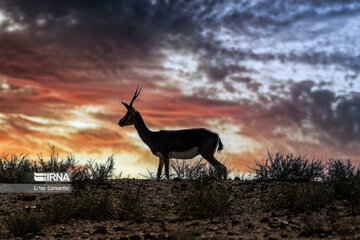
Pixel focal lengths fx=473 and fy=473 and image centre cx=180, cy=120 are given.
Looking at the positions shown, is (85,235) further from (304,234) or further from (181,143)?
(181,143)

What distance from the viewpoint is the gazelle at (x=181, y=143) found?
15391 mm

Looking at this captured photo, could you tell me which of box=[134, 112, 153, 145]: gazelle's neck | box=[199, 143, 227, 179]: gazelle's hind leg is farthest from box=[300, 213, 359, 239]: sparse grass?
box=[134, 112, 153, 145]: gazelle's neck

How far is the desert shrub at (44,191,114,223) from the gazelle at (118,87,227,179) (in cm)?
528

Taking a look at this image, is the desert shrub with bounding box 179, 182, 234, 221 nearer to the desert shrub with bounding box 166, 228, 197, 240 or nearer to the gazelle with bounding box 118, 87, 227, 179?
the desert shrub with bounding box 166, 228, 197, 240

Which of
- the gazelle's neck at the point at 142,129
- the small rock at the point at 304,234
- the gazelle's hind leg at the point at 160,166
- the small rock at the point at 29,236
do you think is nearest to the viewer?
the small rock at the point at 304,234

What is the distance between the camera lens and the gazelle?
15391mm

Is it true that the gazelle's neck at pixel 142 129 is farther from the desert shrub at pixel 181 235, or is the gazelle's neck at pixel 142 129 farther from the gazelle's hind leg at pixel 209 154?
the desert shrub at pixel 181 235

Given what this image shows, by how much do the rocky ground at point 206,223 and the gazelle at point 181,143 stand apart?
407 centimetres

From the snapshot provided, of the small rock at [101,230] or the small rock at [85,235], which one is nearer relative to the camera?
the small rock at [85,235]

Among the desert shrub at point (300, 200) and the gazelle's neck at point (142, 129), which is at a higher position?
the gazelle's neck at point (142, 129)

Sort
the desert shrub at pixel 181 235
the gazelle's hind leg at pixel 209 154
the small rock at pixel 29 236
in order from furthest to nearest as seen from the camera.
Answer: the gazelle's hind leg at pixel 209 154
the small rock at pixel 29 236
the desert shrub at pixel 181 235

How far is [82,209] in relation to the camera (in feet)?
31.9

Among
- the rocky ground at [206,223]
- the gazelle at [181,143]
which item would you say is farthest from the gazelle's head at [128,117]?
the rocky ground at [206,223]

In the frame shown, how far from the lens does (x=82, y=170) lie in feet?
41.8
